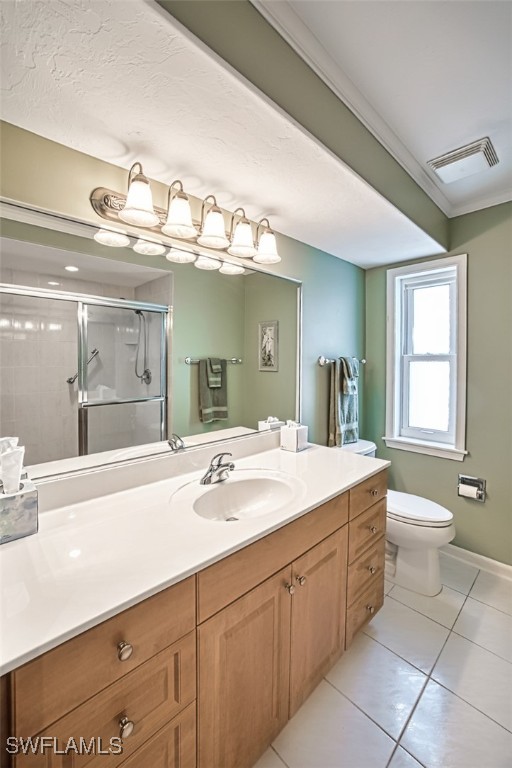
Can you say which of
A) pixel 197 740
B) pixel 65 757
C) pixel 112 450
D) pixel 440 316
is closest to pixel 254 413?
pixel 112 450

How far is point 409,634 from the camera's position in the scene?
1604 mm

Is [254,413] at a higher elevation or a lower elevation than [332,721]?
higher

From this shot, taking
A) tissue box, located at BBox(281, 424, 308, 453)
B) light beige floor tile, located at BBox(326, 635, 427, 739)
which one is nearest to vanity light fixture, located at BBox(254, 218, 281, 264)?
tissue box, located at BBox(281, 424, 308, 453)

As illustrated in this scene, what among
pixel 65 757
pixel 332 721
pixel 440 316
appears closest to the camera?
pixel 65 757

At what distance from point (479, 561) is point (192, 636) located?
85.2 inches

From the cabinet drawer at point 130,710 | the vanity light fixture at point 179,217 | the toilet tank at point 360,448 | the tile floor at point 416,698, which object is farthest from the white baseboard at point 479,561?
the vanity light fixture at point 179,217

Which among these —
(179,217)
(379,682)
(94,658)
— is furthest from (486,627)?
(179,217)

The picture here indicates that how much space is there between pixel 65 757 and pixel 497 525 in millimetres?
2395

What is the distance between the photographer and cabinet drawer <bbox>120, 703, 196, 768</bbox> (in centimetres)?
72

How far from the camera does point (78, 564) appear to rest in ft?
2.48

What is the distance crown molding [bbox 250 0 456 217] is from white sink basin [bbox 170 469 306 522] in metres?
1.46

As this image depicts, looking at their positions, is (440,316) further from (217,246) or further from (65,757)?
(65,757)

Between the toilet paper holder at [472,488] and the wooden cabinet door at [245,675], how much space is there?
1.70 metres

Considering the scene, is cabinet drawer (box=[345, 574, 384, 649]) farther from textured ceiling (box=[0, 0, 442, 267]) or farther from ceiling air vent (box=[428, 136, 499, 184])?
ceiling air vent (box=[428, 136, 499, 184])
